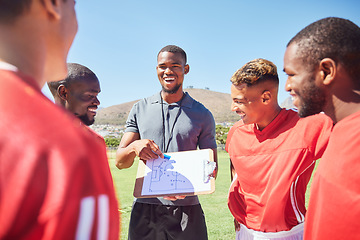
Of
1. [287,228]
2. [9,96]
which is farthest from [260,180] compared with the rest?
[9,96]

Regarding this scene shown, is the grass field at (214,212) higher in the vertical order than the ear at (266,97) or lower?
lower

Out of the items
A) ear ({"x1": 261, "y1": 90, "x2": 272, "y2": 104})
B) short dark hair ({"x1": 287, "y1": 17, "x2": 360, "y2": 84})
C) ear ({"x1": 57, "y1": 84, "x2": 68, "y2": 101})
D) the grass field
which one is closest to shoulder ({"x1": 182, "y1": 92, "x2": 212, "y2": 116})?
ear ({"x1": 261, "y1": 90, "x2": 272, "y2": 104})

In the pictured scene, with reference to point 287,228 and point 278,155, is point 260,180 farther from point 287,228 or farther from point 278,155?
point 287,228

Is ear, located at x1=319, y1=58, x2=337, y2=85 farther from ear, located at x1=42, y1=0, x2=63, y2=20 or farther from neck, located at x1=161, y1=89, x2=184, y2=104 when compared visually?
neck, located at x1=161, y1=89, x2=184, y2=104

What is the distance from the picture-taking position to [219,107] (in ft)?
310

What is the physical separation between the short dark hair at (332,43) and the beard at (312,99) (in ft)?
0.39

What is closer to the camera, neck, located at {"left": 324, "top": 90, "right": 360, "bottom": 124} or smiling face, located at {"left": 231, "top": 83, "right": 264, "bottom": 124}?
neck, located at {"left": 324, "top": 90, "right": 360, "bottom": 124}

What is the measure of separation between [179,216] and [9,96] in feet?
8.04

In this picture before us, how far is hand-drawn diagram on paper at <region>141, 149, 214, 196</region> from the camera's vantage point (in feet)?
8.18

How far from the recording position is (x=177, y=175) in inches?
103

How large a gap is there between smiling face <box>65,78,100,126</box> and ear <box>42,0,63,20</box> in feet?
5.92

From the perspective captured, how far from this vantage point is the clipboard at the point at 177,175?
8.16 ft

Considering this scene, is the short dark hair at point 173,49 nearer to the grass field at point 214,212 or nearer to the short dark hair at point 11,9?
the short dark hair at point 11,9

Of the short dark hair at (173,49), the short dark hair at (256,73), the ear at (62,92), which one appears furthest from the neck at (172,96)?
the ear at (62,92)
